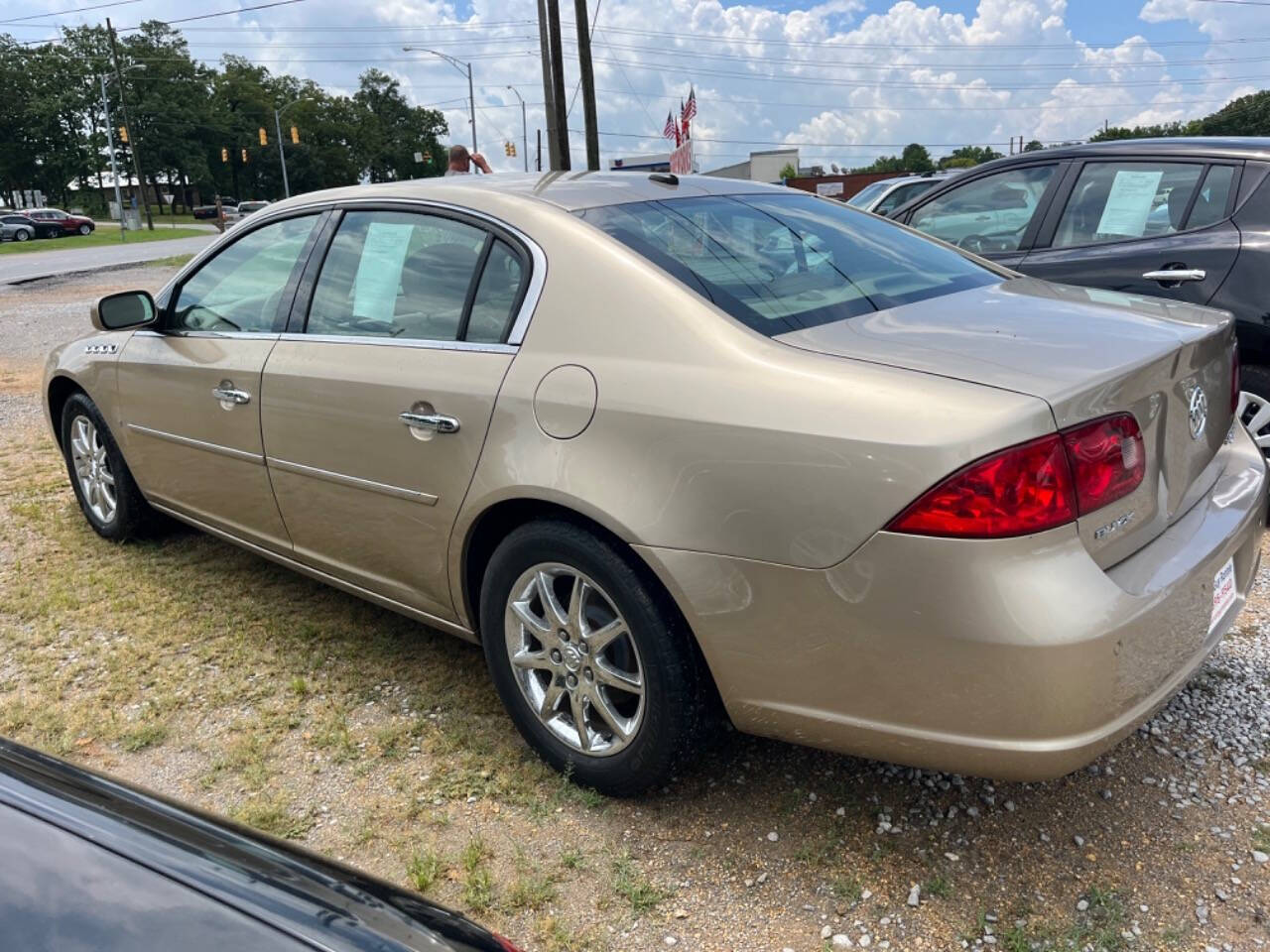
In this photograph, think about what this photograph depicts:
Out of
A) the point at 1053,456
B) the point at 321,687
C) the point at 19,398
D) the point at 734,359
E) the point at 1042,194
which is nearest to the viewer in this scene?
the point at 1053,456

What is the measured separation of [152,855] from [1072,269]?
4.50m

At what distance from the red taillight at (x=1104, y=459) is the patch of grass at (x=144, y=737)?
263cm

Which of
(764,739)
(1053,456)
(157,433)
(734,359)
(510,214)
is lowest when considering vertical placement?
(764,739)

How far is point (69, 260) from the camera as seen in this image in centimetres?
2836

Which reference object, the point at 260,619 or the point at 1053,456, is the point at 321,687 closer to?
the point at 260,619

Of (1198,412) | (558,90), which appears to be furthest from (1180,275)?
(558,90)

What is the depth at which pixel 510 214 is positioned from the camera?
2.78 meters

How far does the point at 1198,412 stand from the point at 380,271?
7.47 ft

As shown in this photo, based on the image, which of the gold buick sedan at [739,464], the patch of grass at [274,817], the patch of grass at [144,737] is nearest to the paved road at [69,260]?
the patch of grass at [144,737]

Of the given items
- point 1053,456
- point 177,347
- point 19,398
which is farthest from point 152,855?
point 19,398

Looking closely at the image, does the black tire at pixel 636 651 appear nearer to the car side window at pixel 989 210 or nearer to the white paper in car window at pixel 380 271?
the white paper in car window at pixel 380 271

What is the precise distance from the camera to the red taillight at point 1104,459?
1933 millimetres

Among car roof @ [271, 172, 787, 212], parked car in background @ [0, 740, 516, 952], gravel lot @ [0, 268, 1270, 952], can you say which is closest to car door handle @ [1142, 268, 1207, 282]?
gravel lot @ [0, 268, 1270, 952]

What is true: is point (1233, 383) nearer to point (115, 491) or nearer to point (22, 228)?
point (115, 491)
